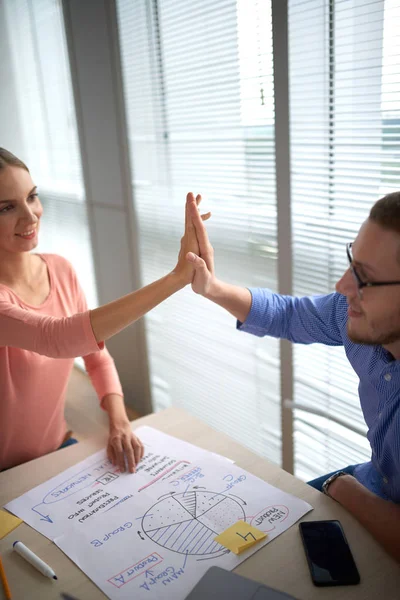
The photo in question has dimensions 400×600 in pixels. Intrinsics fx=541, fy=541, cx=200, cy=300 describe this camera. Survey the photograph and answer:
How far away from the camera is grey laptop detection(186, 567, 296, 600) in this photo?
893 millimetres

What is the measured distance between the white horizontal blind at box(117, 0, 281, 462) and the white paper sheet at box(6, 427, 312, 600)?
0.96 metres

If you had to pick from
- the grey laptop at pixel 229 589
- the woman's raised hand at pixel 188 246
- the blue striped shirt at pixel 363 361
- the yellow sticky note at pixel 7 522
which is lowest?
the yellow sticky note at pixel 7 522

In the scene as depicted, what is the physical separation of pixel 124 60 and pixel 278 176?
1.21 m

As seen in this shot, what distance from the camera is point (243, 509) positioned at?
44.9 inches

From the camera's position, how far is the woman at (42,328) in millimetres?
1371

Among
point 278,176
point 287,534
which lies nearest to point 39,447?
point 287,534

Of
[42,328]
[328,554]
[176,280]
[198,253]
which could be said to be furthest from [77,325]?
[328,554]

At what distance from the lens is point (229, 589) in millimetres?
918

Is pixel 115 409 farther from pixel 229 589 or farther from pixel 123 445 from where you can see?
pixel 229 589

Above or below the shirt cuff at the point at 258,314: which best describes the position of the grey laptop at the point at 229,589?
below

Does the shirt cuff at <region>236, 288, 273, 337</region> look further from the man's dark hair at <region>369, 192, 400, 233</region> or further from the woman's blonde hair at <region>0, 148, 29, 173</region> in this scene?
the woman's blonde hair at <region>0, 148, 29, 173</region>

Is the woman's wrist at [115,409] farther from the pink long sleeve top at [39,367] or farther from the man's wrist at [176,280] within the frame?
the man's wrist at [176,280]

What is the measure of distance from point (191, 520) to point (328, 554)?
28 cm

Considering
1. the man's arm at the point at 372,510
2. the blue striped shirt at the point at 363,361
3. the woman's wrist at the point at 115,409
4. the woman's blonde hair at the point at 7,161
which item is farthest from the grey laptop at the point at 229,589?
the woman's blonde hair at the point at 7,161
